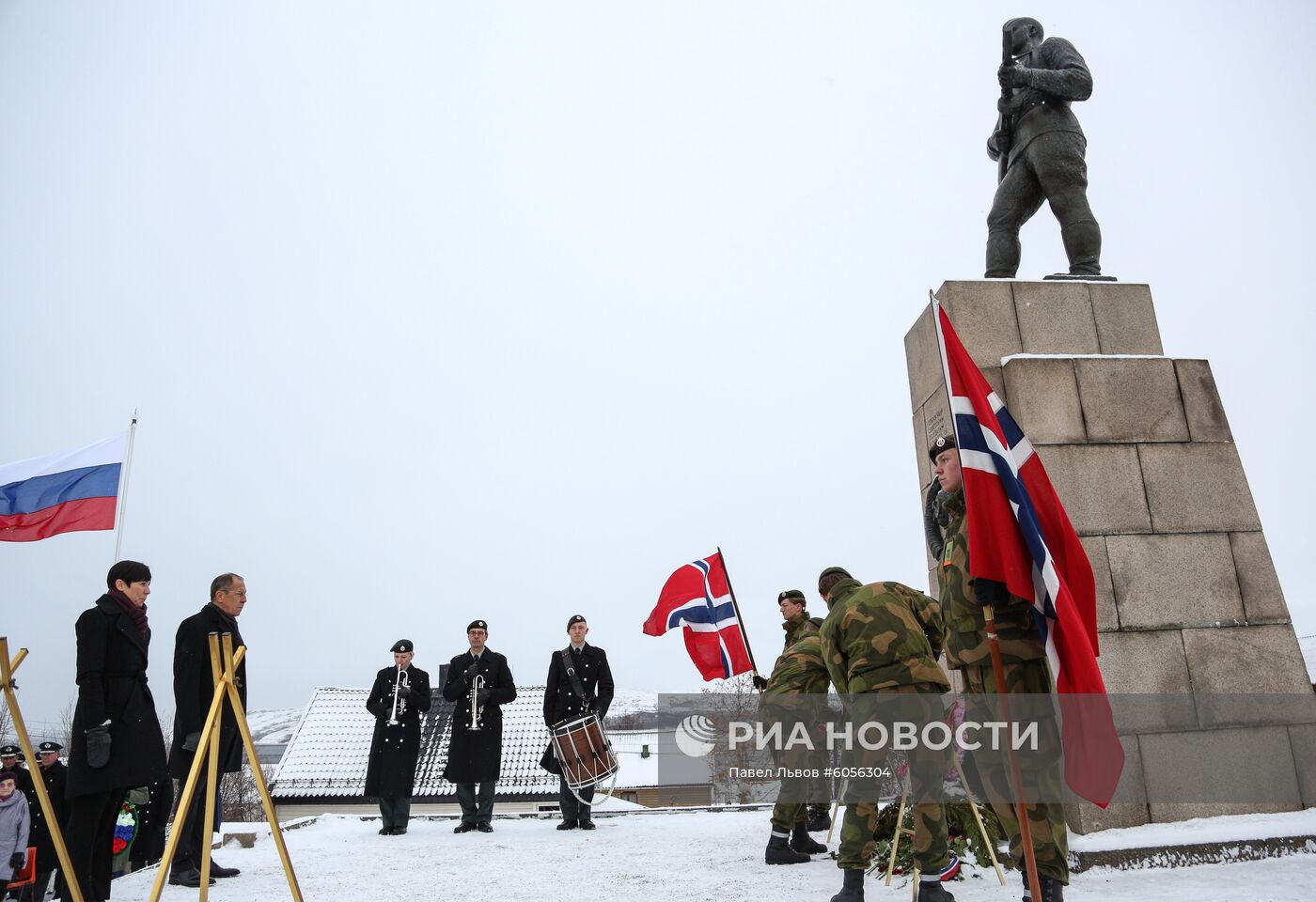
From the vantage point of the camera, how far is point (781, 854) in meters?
5.46

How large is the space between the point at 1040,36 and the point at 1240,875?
693cm

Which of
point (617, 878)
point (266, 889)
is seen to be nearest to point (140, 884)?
point (266, 889)

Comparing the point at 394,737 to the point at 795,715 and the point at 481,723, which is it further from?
the point at 795,715

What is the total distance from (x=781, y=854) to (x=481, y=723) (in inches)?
180

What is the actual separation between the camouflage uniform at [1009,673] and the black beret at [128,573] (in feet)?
15.2

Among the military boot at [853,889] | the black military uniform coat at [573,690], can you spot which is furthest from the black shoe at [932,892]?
the black military uniform coat at [573,690]

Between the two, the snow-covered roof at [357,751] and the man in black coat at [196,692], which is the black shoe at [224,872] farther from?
the snow-covered roof at [357,751]

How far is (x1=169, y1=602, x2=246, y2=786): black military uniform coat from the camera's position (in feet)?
17.9

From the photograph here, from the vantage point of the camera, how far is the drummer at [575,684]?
8.76m

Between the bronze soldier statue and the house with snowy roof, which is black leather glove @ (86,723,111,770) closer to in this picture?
the bronze soldier statue

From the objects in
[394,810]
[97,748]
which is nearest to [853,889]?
[97,748]

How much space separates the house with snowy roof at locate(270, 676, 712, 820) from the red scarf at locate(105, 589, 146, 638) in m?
16.5

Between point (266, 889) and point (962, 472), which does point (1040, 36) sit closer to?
point (962, 472)

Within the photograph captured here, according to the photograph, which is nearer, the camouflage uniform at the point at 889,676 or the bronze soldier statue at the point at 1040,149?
the camouflage uniform at the point at 889,676
